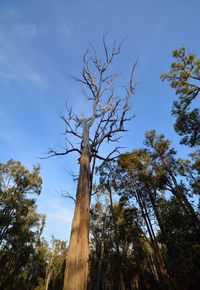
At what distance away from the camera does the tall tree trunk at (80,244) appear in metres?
1.90

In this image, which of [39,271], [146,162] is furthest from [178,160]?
[39,271]

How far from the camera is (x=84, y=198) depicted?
268cm

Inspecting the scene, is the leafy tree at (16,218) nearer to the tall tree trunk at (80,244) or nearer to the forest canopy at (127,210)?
the forest canopy at (127,210)

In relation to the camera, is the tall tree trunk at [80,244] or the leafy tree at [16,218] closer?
the tall tree trunk at [80,244]

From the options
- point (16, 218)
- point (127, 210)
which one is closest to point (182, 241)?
point (127, 210)

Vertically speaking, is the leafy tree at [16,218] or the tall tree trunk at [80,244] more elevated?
the leafy tree at [16,218]

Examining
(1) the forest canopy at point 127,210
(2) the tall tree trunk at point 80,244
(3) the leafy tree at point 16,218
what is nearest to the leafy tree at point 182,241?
(1) the forest canopy at point 127,210

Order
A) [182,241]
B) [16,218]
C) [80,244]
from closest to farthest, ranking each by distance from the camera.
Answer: [80,244], [182,241], [16,218]

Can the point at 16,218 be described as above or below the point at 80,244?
above

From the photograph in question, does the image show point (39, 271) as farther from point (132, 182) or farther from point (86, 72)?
point (86, 72)

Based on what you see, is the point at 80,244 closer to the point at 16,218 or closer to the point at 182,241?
the point at 182,241

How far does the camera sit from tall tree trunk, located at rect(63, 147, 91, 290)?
190cm

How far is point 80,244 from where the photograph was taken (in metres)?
2.19

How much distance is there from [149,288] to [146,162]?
50.2 feet
